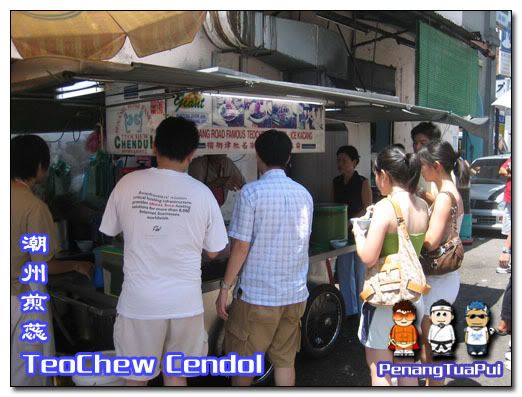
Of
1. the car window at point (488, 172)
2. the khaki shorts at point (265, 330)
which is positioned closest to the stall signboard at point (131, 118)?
the khaki shorts at point (265, 330)

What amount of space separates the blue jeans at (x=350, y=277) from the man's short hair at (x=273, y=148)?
99.4 inches

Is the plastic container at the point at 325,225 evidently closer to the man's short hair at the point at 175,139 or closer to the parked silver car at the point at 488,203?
the man's short hair at the point at 175,139

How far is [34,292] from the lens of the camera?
2.90 meters

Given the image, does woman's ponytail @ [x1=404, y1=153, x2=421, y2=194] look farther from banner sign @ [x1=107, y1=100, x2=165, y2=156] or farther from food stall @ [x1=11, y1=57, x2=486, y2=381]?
banner sign @ [x1=107, y1=100, x2=165, y2=156]

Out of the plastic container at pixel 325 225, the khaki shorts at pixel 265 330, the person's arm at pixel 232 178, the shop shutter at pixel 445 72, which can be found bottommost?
the khaki shorts at pixel 265 330

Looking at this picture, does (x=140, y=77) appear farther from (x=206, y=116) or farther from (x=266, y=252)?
(x=266, y=252)

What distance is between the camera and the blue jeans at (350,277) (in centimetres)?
528

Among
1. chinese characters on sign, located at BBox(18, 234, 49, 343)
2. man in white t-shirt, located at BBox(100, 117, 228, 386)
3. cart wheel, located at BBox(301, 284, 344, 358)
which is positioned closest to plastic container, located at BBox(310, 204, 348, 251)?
cart wheel, located at BBox(301, 284, 344, 358)

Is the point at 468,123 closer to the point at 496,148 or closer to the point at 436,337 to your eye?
the point at 436,337

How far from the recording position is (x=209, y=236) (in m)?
2.74

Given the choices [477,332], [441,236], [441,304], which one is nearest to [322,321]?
[477,332]

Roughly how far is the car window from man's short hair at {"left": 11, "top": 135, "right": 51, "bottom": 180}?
35.0 ft

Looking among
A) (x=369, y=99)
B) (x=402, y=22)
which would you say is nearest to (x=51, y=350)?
(x=369, y=99)

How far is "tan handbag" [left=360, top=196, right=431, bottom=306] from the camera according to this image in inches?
113
